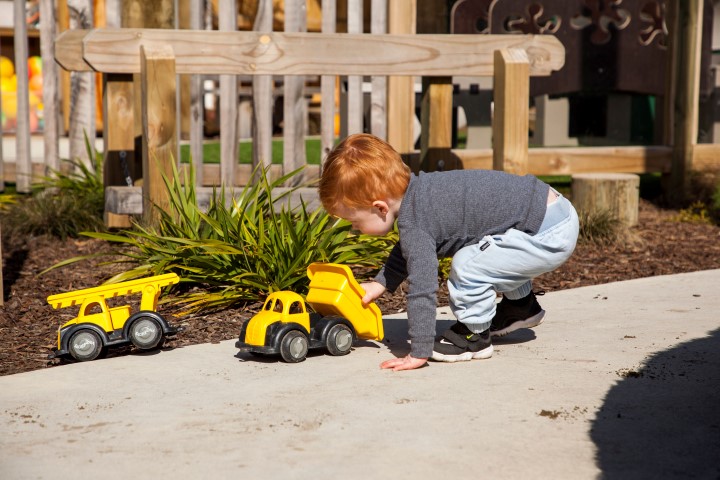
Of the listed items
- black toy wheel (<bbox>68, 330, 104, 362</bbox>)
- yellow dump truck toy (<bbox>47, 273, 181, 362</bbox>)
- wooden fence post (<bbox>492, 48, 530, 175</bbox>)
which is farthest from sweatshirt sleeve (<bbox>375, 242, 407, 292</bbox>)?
wooden fence post (<bbox>492, 48, 530, 175</bbox>)

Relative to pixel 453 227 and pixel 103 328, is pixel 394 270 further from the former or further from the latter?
pixel 103 328

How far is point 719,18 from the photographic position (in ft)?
42.6

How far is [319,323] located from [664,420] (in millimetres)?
1375

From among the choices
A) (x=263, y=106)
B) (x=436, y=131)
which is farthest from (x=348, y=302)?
(x=263, y=106)

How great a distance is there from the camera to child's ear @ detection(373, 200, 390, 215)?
11.9 ft

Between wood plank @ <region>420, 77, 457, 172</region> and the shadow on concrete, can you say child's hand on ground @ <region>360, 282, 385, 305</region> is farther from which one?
wood plank @ <region>420, 77, 457, 172</region>

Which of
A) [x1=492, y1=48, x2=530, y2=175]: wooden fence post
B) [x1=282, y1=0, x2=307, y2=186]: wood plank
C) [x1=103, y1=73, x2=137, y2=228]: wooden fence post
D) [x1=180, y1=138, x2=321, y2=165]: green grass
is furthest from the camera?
[x1=180, y1=138, x2=321, y2=165]: green grass

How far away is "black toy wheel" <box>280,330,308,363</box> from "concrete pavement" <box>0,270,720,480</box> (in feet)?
0.18

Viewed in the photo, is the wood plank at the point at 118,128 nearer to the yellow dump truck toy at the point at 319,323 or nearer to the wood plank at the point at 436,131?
the wood plank at the point at 436,131

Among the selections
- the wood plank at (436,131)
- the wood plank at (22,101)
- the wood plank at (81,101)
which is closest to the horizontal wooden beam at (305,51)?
the wood plank at (436,131)

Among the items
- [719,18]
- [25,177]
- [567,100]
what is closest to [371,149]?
A: [25,177]

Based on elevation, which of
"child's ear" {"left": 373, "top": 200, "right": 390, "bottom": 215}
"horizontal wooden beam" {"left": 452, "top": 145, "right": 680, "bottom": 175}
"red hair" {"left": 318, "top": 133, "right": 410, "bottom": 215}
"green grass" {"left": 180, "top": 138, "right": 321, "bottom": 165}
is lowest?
"green grass" {"left": 180, "top": 138, "right": 321, "bottom": 165}

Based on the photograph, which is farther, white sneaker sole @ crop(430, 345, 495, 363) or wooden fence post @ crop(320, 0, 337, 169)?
wooden fence post @ crop(320, 0, 337, 169)

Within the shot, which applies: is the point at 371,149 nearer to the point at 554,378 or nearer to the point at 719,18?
the point at 554,378
